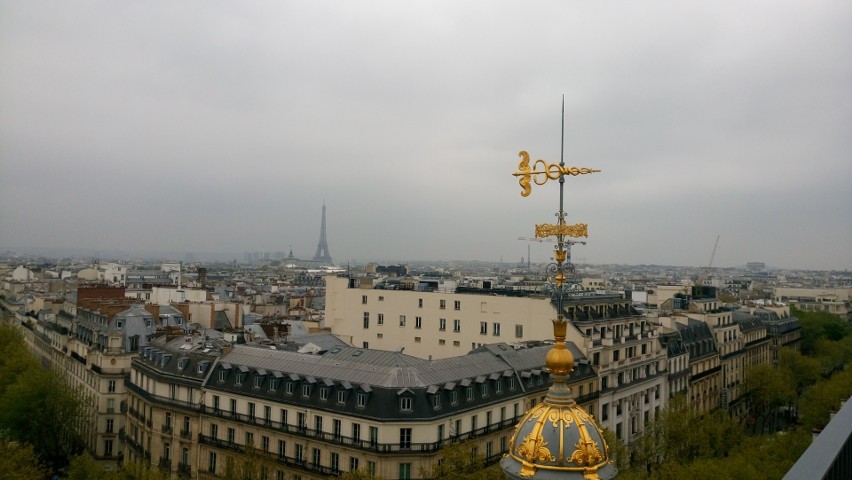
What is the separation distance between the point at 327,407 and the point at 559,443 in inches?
1428

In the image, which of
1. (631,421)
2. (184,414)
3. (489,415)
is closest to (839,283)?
(631,421)

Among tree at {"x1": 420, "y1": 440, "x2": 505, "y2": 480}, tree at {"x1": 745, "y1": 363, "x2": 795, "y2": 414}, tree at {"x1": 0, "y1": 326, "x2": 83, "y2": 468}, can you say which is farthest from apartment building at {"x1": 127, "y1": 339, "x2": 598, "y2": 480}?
tree at {"x1": 745, "y1": 363, "x2": 795, "y2": 414}

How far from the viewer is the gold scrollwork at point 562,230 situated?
10312 millimetres

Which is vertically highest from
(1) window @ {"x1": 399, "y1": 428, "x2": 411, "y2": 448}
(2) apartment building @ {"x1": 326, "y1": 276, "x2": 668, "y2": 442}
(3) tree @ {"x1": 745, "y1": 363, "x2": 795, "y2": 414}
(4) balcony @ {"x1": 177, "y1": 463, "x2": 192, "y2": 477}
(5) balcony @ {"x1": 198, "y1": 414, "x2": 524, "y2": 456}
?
(2) apartment building @ {"x1": 326, "y1": 276, "x2": 668, "y2": 442}

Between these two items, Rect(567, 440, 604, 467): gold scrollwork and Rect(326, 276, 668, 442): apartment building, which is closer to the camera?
Rect(567, 440, 604, 467): gold scrollwork

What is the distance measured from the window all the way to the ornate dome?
32229mm

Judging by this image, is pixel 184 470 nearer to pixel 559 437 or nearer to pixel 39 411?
pixel 39 411

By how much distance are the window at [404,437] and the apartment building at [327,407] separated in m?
0.06

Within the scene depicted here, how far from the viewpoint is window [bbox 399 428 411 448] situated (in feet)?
133

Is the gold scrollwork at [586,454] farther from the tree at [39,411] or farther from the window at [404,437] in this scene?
the tree at [39,411]

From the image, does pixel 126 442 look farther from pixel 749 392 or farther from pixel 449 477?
pixel 749 392

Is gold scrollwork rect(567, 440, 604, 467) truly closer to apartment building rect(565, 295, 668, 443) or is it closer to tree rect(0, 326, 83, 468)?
apartment building rect(565, 295, 668, 443)

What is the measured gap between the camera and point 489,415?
4594cm

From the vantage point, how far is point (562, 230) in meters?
10.4
